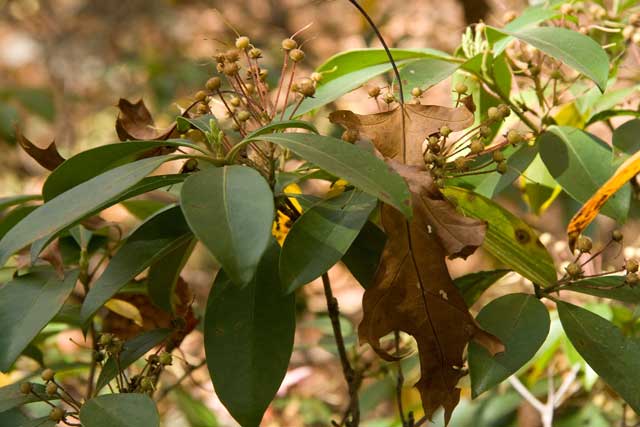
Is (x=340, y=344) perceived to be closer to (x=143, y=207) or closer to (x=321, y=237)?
(x=321, y=237)

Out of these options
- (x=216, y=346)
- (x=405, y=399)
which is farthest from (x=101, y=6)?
(x=216, y=346)

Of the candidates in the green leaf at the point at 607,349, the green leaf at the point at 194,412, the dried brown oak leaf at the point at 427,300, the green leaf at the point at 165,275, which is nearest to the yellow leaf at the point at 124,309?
the green leaf at the point at 165,275

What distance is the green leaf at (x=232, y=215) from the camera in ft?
1.86

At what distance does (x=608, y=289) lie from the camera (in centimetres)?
81

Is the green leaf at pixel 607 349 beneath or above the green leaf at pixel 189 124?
beneath

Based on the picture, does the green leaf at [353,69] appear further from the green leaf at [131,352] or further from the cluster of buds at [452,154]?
the green leaf at [131,352]

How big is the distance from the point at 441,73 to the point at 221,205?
39cm

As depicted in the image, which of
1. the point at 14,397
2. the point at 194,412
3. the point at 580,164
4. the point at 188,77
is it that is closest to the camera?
the point at 14,397

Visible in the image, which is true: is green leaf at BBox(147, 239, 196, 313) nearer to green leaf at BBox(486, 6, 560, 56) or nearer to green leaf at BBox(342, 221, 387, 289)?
green leaf at BBox(342, 221, 387, 289)

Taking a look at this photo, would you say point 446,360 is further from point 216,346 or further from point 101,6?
point 101,6

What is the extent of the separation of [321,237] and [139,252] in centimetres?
19

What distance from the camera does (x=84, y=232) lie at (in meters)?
1.04

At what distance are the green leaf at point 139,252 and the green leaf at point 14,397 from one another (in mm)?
109

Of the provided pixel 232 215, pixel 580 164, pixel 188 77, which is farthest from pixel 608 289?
Result: pixel 188 77
